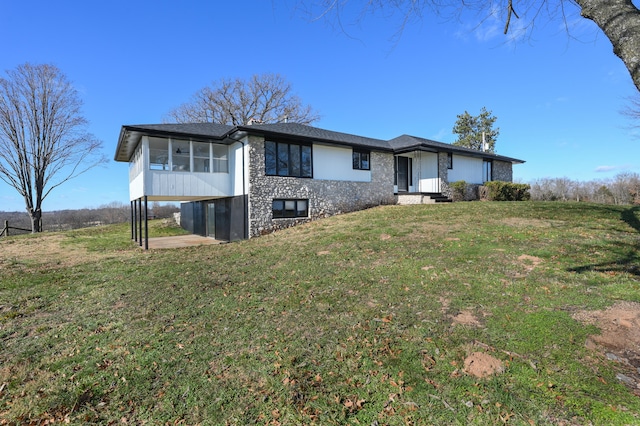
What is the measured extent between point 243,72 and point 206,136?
731 inches

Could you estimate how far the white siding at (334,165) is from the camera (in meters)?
14.5

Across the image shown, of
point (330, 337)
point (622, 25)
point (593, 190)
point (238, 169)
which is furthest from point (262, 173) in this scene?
point (593, 190)

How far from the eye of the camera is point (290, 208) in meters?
13.6

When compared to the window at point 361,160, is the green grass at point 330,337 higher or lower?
lower

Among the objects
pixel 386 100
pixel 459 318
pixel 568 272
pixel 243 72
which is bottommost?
pixel 459 318

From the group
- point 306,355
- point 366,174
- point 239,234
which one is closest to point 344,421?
point 306,355

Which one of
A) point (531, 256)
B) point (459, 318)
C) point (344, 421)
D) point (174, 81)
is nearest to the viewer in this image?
point (344, 421)

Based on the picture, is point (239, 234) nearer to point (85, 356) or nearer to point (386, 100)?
point (85, 356)

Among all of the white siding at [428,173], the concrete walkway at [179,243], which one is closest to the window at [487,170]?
the white siding at [428,173]

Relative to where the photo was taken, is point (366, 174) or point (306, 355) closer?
point (306, 355)

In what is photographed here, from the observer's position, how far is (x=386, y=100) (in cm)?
1766

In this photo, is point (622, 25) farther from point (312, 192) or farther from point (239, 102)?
point (239, 102)

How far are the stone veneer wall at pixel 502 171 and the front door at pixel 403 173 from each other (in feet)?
22.9

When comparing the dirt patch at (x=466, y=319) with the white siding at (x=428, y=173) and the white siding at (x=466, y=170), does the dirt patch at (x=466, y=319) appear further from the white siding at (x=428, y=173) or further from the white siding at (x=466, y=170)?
the white siding at (x=466, y=170)
